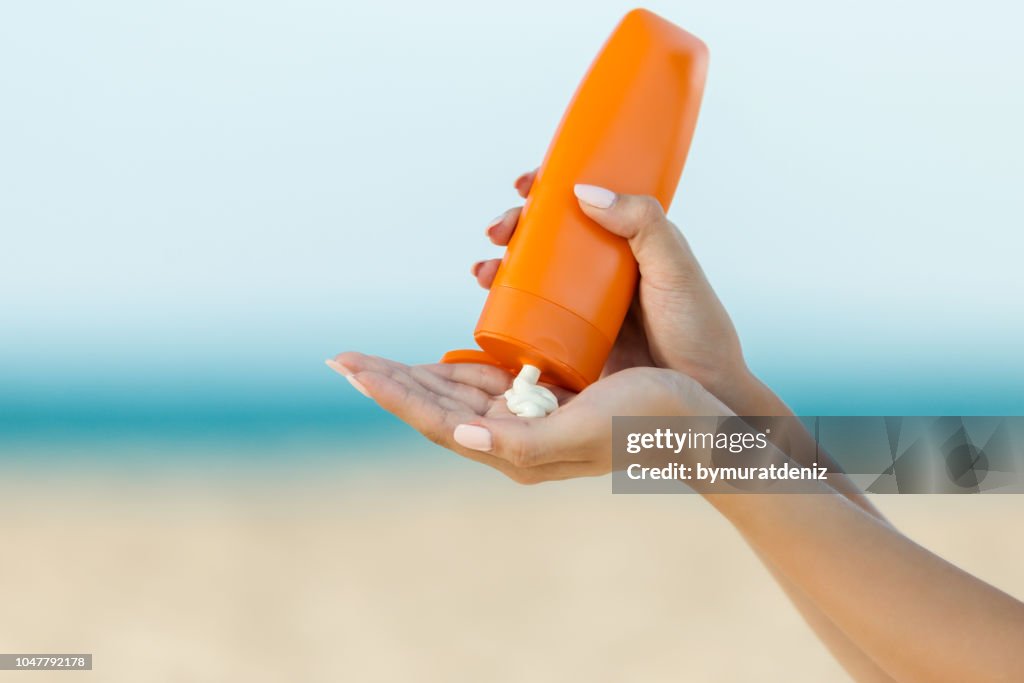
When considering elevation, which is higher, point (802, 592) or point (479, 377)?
point (479, 377)

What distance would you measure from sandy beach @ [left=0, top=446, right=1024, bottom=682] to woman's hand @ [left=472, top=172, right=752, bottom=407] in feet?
3.80

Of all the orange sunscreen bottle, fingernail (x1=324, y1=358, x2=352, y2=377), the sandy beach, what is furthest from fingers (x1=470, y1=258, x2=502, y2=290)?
the sandy beach

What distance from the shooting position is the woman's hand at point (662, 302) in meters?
1.15

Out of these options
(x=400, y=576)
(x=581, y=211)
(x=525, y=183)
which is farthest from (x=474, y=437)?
(x=400, y=576)

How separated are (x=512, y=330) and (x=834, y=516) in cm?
41

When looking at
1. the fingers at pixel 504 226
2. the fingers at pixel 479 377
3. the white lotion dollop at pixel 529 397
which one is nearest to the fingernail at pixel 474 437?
the white lotion dollop at pixel 529 397

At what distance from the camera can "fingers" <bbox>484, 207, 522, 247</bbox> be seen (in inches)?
49.7

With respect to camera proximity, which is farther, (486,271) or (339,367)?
(486,271)

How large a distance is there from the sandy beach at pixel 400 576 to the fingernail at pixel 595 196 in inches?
57.0

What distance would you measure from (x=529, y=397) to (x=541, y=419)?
0.11 m

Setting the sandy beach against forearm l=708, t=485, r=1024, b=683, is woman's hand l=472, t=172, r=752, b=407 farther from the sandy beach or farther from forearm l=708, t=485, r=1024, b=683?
the sandy beach

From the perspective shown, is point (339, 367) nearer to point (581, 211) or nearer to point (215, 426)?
point (581, 211)

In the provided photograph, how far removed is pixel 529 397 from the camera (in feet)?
3.71

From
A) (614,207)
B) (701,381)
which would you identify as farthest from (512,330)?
(701,381)
